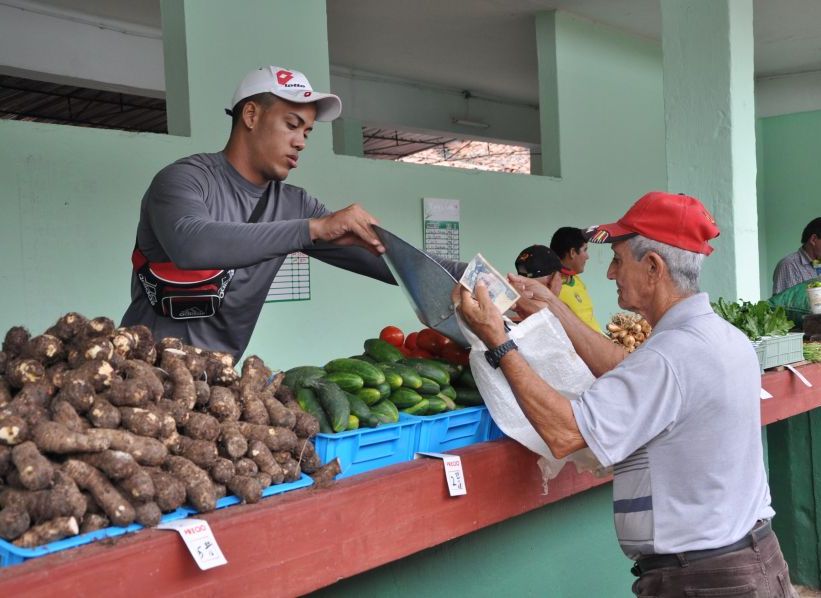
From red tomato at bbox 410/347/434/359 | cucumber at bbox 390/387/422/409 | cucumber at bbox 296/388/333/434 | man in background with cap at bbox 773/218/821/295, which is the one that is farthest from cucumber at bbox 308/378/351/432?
man in background with cap at bbox 773/218/821/295

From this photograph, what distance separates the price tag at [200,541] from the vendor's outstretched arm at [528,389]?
2.99ft

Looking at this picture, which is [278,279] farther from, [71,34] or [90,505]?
[90,505]

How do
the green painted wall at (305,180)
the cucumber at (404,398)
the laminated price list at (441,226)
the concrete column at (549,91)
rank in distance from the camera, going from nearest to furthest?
the cucumber at (404,398) < the green painted wall at (305,180) < the laminated price list at (441,226) < the concrete column at (549,91)

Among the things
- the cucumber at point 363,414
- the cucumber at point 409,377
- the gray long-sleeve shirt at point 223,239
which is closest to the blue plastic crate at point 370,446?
the cucumber at point 363,414

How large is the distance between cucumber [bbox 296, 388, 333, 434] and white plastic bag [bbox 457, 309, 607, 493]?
1.60 feet

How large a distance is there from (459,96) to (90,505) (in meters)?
10.4

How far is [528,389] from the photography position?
231 cm

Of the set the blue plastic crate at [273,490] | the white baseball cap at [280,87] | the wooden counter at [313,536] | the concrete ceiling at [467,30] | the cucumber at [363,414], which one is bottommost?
the wooden counter at [313,536]

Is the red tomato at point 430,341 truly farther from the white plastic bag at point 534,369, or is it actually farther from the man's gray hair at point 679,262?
the man's gray hair at point 679,262

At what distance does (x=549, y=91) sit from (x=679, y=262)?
607cm

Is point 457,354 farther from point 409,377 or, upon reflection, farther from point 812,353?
point 812,353

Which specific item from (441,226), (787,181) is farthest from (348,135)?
(787,181)

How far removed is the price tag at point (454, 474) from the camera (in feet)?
8.07

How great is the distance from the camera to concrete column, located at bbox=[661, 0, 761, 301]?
5188 mm
